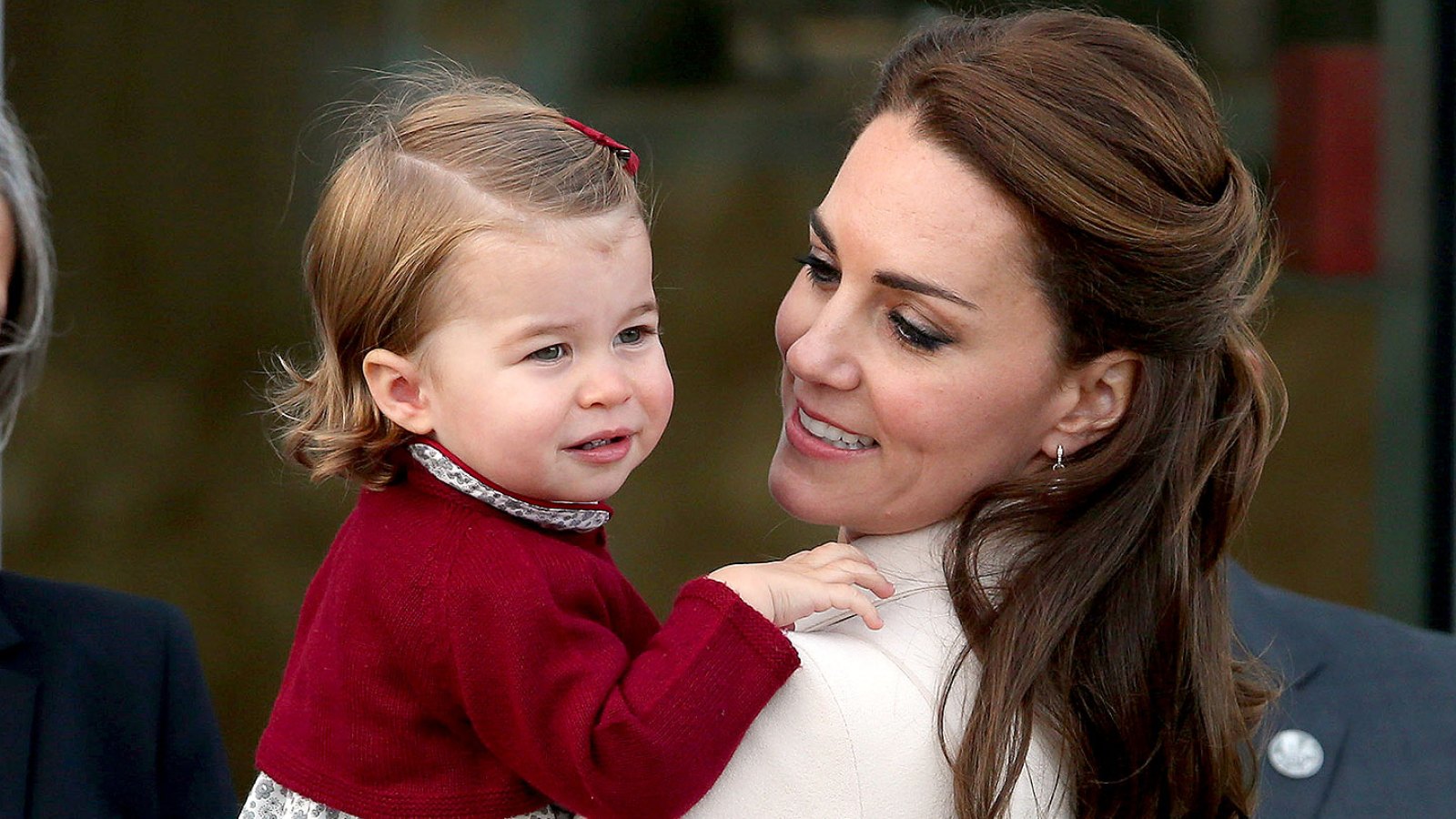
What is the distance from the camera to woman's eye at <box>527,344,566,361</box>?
1.76 metres

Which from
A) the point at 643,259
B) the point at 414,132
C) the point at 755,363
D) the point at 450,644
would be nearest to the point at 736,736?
the point at 450,644

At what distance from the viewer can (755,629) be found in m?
1.71

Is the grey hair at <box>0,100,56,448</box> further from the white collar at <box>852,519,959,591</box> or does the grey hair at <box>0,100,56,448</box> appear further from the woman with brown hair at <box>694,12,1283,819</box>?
the white collar at <box>852,519,959,591</box>

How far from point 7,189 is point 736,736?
4.00ft

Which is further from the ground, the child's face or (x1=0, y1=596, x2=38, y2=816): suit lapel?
the child's face

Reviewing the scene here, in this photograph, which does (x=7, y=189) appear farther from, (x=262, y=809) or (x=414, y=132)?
(x=262, y=809)

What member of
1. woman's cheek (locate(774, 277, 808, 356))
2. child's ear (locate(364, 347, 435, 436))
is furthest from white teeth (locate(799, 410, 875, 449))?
child's ear (locate(364, 347, 435, 436))

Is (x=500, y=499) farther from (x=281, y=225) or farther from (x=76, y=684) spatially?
(x=281, y=225)

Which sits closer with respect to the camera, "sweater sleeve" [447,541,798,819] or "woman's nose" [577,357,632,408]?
"sweater sleeve" [447,541,798,819]

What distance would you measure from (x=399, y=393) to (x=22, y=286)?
2.47 feet

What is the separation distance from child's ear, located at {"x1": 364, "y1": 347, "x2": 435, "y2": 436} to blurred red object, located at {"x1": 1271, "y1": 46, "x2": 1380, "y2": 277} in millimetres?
3505

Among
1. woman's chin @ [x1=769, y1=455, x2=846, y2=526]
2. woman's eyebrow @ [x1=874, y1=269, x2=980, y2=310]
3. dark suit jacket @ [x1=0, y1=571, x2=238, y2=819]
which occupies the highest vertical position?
woman's eyebrow @ [x1=874, y1=269, x2=980, y2=310]

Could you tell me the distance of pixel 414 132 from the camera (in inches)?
73.3

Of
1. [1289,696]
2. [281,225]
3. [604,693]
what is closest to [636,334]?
[604,693]
